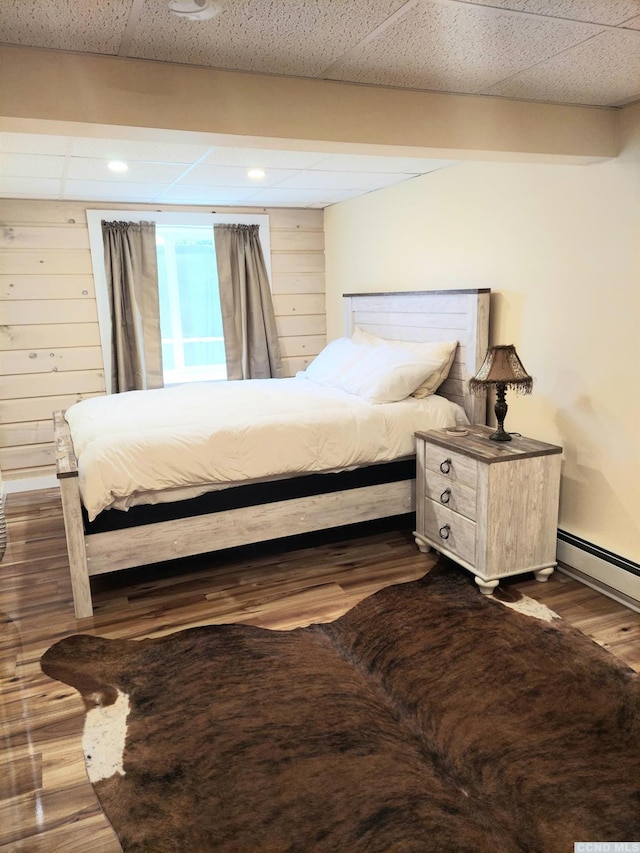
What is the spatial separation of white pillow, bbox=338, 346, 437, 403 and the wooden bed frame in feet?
0.87

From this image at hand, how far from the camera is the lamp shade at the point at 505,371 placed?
9.23ft

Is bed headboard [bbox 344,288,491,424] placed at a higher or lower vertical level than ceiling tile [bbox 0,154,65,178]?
lower

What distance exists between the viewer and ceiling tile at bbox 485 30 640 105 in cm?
185

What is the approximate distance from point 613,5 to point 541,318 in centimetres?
158

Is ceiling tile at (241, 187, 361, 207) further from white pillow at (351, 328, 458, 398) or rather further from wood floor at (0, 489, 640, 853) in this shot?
wood floor at (0, 489, 640, 853)

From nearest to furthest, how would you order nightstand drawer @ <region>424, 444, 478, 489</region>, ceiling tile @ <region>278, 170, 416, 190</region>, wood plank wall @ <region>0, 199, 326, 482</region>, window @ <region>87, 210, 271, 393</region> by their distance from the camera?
nightstand drawer @ <region>424, 444, 478, 489</region>
ceiling tile @ <region>278, 170, 416, 190</region>
wood plank wall @ <region>0, 199, 326, 482</region>
window @ <region>87, 210, 271, 393</region>

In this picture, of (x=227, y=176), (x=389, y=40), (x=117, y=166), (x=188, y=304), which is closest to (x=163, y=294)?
(x=188, y=304)

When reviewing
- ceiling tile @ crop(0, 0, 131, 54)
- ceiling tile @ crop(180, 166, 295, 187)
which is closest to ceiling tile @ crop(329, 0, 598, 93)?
ceiling tile @ crop(0, 0, 131, 54)

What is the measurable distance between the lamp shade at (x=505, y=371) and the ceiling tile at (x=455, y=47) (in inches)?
44.8

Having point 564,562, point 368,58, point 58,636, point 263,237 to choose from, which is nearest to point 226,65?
point 368,58

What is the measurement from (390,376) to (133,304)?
7.32 ft

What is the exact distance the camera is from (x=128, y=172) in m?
3.44

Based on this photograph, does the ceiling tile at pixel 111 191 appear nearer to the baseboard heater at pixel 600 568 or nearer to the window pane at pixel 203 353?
the window pane at pixel 203 353

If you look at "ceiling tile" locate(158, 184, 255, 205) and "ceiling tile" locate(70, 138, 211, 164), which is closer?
"ceiling tile" locate(70, 138, 211, 164)
